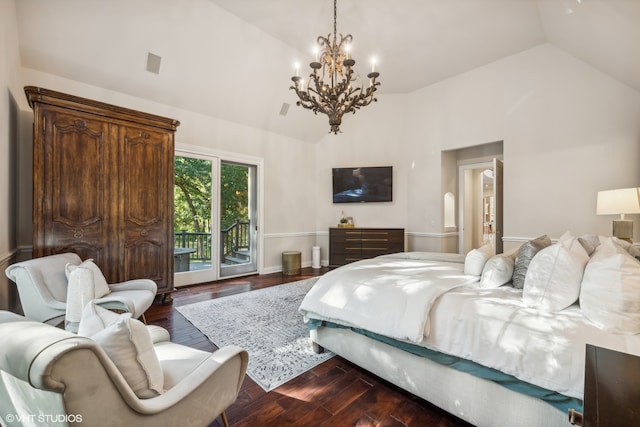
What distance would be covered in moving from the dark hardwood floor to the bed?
10 cm

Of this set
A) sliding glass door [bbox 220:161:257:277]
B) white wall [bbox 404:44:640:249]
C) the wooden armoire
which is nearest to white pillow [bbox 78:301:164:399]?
the wooden armoire

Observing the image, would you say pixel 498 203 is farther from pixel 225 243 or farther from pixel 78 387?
pixel 78 387

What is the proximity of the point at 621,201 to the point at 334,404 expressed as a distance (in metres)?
3.50

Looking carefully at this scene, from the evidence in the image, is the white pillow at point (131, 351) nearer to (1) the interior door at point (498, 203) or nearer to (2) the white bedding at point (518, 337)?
(2) the white bedding at point (518, 337)

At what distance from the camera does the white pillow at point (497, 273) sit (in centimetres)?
186

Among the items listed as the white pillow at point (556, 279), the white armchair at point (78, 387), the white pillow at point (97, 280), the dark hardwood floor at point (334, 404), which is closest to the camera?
the white armchair at point (78, 387)

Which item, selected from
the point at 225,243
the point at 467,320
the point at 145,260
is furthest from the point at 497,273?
the point at 225,243

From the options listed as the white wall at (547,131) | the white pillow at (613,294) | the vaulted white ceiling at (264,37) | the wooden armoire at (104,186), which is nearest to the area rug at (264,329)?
the wooden armoire at (104,186)

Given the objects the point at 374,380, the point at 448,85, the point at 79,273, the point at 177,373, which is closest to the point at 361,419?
the point at 374,380

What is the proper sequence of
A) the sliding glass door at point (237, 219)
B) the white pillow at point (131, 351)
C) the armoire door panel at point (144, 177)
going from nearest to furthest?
the white pillow at point (131, 351)
the armoire door panel at point (144, 177)
the sliding glass door at point (237, 219)

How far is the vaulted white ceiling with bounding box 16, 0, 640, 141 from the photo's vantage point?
9.77 feet

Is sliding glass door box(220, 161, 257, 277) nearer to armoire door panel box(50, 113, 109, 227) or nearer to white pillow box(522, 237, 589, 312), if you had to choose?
armoire door panel box(50, 113, 109, 227)

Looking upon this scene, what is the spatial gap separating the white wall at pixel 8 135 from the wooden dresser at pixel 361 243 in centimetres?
457

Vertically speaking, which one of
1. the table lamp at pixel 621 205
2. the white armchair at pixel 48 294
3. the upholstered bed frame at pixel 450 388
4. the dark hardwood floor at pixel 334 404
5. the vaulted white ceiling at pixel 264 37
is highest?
the vaulted white ceiling at pixel 264 37
